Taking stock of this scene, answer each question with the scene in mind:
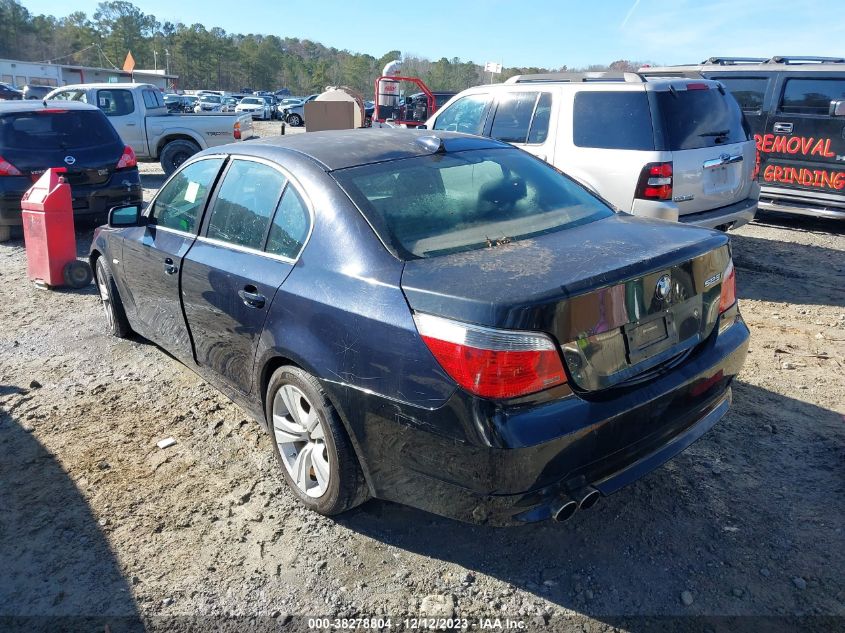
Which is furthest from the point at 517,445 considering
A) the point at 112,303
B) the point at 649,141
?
the point at 649,141

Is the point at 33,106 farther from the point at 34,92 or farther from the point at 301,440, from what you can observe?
the point at 34,92

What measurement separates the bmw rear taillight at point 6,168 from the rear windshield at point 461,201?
7114 mm

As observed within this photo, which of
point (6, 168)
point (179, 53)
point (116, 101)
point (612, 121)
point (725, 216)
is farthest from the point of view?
point (179, 53)

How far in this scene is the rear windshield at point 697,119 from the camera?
5.90 metres

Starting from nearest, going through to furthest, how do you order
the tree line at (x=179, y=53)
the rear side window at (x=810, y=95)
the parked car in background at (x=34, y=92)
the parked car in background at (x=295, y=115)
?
the rear side window at (x=810, y=95) → the parked car in background at (x=34, y=92) → the parked car in background at (x=295, y=115) → the tree line at (x=179, y=53)

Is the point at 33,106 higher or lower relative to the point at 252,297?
higher

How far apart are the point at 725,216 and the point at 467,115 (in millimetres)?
3059

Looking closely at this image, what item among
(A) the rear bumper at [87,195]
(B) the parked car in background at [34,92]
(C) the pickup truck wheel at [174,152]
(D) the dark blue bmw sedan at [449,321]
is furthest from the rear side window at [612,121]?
(B) the parked car in background at [34,92]

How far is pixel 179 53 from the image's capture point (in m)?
109

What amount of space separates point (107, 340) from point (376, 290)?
364 centimetres

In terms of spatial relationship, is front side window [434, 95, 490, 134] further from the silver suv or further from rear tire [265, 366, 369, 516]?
rear tire [265, 366, 369, 516]

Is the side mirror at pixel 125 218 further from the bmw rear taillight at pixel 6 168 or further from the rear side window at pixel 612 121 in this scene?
the bmw rear taillight at pixel 6 168

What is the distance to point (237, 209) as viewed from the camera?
11.3 ft

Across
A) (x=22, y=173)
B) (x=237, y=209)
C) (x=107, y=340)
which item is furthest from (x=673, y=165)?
(x=22, y=173)
